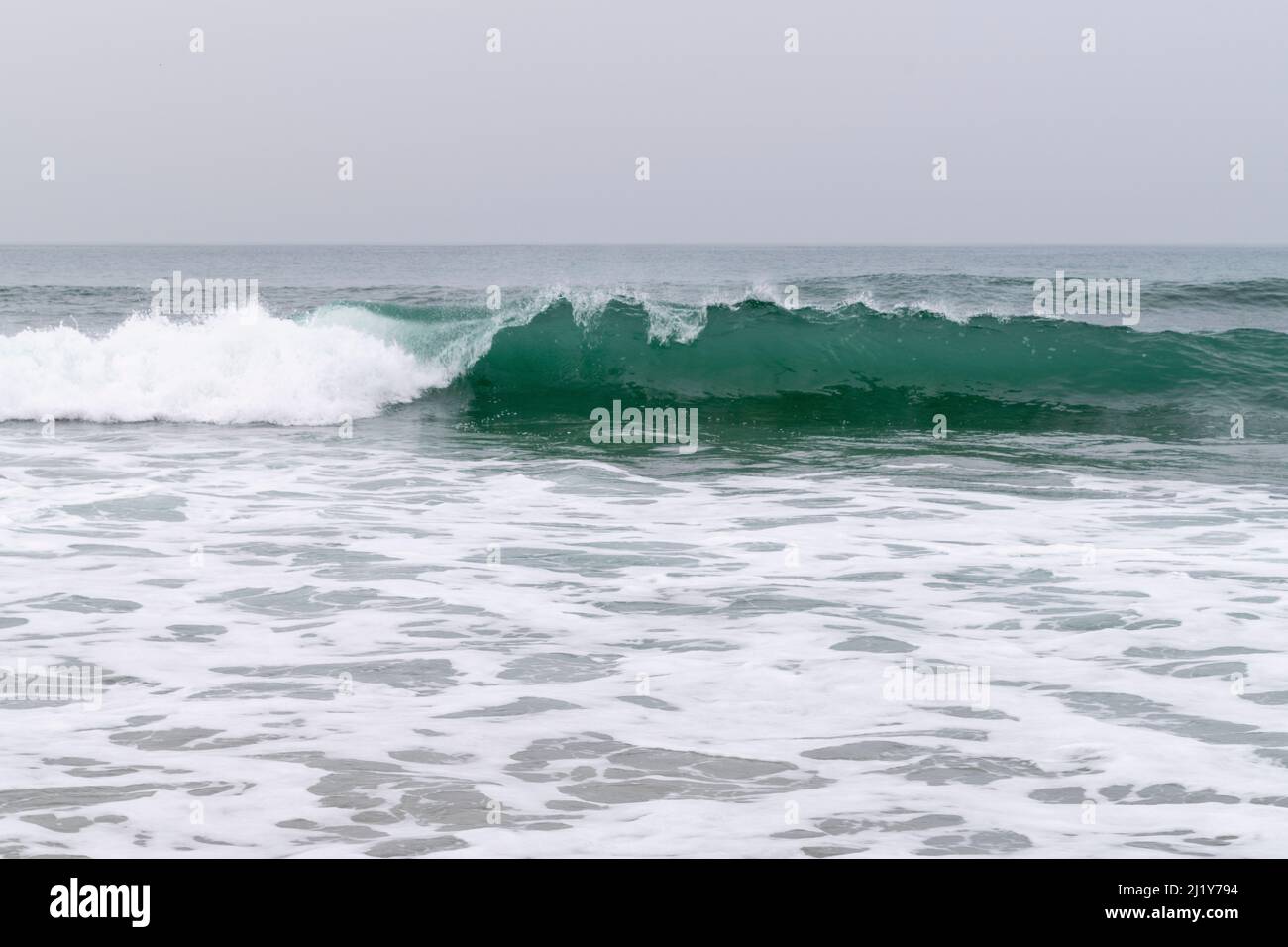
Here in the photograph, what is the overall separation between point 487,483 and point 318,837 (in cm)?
766

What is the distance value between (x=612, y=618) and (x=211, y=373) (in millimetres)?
11972

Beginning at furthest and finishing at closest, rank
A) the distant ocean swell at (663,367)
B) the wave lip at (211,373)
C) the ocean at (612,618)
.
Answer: the distant ocean swell at (663,367), the wave lip at (211,373), the ocean at (612,618)

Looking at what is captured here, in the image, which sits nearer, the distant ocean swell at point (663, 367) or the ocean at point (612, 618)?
the ocean at point (612, 618)

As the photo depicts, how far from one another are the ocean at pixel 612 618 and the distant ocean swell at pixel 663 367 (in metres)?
0.13

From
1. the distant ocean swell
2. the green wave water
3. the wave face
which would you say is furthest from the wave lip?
the wave face

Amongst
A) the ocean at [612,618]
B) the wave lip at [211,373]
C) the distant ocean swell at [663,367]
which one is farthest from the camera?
the distant ocean swell at [663,367]

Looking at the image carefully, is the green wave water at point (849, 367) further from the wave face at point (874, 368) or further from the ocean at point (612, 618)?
the ocean at point (612, 618)

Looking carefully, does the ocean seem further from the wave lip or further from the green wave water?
the green wave water

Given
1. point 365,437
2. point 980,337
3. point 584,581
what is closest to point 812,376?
point 980,337

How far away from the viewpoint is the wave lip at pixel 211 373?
16.3 m

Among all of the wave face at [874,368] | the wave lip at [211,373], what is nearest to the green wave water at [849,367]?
the wave face at [874,368]

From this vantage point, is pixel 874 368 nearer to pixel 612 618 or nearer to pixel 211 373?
pixel 211 373
